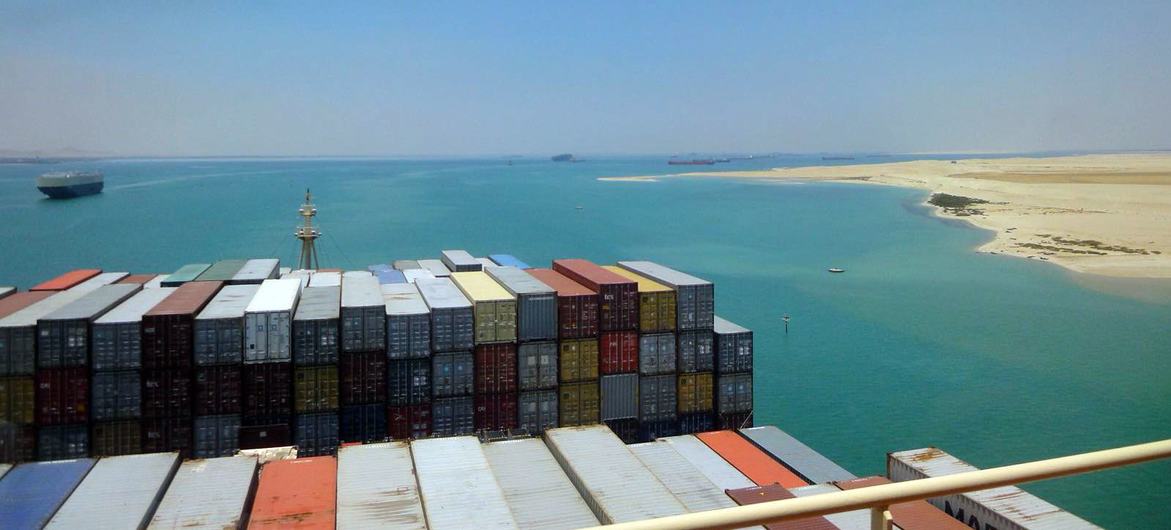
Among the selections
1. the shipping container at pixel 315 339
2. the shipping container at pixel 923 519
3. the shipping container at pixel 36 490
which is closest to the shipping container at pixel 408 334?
the shipping container at pixel 315 339

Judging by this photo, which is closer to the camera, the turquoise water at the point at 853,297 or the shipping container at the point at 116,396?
the shipping container at the point at 116,396

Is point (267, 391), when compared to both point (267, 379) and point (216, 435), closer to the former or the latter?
point (267, 379)

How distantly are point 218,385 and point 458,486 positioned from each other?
9080 millimetres

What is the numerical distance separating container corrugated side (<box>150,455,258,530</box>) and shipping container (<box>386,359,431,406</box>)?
5.73 metres

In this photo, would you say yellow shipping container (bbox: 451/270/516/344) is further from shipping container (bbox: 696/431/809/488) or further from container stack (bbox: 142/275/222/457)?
container stack (bbox: 142/275/222/457)

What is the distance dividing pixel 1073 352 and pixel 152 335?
38606 millimetres

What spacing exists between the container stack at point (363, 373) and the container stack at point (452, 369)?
1371mm

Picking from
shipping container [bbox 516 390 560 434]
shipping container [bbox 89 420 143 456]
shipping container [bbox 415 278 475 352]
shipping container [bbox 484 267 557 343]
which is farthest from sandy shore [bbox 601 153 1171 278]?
shipping container [bbox 89 420 143 456]

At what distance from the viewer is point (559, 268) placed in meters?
29.2

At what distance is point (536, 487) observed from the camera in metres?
15.6

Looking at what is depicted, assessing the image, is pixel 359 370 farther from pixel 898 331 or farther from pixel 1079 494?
pixel 898 331

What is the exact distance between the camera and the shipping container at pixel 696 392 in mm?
24234

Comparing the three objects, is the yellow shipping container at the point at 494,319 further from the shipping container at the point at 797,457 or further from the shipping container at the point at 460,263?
the shipping container at the point at 460,263

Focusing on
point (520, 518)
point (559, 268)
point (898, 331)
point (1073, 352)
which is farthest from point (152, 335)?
point (1073, 352)
